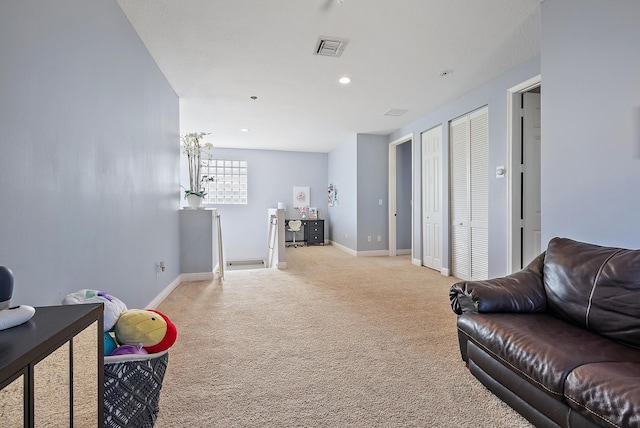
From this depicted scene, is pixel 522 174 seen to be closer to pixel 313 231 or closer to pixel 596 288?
pixel 596 288

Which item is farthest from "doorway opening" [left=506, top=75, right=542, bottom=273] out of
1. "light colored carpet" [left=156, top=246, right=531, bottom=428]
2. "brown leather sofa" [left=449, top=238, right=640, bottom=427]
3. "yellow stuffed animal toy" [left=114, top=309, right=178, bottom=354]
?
"yellow stuffed animal toy" [left=114, top=309, right=178, bottom=354]

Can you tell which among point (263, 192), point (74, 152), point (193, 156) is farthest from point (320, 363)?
point (263, 192)

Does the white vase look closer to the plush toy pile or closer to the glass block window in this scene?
the plush toy pile

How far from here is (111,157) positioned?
7.27 ft

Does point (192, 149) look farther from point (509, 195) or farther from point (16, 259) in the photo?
point (509, 195)

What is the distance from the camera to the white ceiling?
242 centimetres

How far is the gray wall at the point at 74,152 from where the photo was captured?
1307mm

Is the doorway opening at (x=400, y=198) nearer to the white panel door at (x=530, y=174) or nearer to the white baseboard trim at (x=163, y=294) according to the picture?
the white panel door at (x=530, y=174)

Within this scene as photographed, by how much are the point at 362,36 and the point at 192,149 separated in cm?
297

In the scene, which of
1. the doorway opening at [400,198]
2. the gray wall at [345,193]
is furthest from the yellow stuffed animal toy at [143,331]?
the doorway opening at [400,198]

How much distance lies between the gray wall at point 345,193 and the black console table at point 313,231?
11.8 inches

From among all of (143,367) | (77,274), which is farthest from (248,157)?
(143,367)

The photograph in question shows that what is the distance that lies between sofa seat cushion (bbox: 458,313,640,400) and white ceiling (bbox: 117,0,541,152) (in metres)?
2.28

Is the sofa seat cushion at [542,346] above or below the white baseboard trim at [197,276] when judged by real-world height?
above
